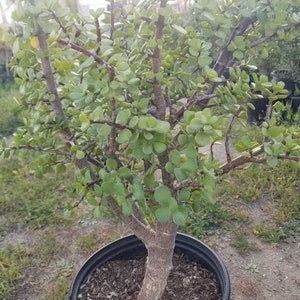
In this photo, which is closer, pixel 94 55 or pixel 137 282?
pixel 94 55

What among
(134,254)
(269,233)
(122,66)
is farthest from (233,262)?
(122,66)

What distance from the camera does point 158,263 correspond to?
121 centimetres

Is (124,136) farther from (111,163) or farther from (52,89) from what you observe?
(52,89)

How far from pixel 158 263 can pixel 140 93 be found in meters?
0.59

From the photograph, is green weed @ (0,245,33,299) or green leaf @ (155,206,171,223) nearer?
green leaf @ (155,206,171,223)

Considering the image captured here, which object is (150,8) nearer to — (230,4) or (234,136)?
(230,4)

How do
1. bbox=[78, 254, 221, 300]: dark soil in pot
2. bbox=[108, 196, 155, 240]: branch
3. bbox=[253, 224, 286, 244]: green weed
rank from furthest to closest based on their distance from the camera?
bbox=[253, 224, 286, 244]: green weed
bbox=[78, 254, 221, 300]: dark soil in pot
bbox=[108, 196, 155, 240]: branch

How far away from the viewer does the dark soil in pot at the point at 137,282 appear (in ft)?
4.33

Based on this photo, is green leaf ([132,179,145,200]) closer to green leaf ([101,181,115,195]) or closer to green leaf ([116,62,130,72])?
green leaf ([101,181,115,195])

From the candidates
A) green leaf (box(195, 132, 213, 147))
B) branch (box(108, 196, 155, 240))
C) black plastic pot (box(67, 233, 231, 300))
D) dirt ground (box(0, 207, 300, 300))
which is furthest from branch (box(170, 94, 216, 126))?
dirt ground (box(0, 207, 300, 300))

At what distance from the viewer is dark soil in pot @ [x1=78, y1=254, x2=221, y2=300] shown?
132 cm

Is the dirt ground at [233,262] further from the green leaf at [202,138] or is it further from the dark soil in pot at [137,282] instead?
the green leaf at [202,138]

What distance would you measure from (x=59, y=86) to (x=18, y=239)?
1.29 meters

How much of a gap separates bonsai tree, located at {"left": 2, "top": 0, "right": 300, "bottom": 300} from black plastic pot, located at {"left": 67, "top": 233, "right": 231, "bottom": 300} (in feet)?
0.87
